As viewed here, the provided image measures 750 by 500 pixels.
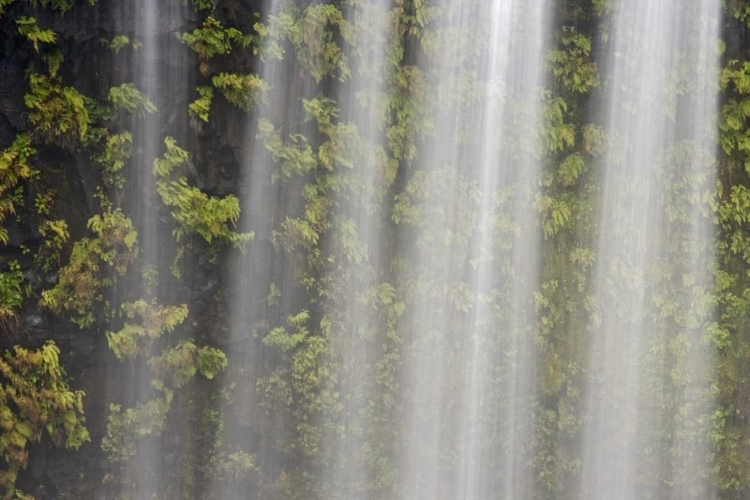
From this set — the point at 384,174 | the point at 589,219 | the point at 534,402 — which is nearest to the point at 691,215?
the point at 589,219

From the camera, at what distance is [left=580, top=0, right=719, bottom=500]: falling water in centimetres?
631

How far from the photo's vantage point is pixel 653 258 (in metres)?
6.45

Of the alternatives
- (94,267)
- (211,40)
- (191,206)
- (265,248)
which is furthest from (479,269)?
(94,267)

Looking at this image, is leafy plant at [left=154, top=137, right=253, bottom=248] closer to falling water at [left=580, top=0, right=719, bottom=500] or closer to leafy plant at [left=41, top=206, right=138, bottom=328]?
leafy plant at [left=41, top=206, right=138, bottom=328]

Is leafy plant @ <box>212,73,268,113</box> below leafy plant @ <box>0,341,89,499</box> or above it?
above

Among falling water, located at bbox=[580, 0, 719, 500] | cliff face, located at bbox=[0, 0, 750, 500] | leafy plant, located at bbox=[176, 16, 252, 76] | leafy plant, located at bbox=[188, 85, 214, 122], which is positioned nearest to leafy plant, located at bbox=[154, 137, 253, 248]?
cliff face, located at bbox=[0, 0, 750, 500]

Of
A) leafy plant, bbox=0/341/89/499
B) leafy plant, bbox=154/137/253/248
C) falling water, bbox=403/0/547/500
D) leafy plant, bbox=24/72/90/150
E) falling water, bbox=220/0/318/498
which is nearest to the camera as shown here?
leafy plant, bbox=24/72/90/150

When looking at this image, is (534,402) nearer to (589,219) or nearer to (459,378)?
(459,378)

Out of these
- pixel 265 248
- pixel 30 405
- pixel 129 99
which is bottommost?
pixel 30 405

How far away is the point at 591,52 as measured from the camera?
20.7 ft

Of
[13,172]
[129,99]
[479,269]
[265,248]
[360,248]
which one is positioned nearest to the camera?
[13,172]

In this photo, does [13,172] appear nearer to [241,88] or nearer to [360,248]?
[241,88]

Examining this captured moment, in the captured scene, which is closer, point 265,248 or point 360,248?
point 265,248

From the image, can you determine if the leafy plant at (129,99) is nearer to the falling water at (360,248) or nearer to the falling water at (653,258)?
the falling water at (360,248)
